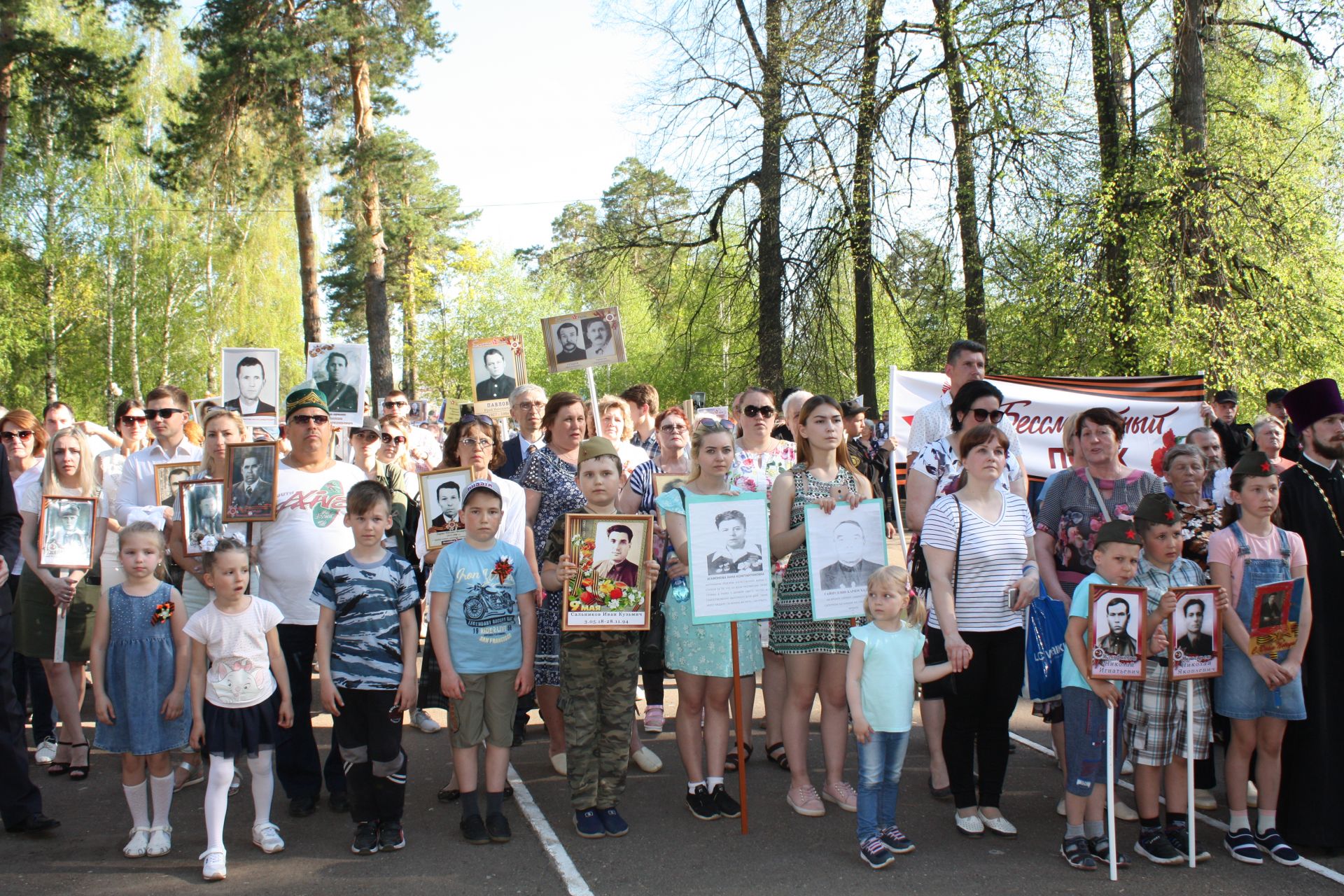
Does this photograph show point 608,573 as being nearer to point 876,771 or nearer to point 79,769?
point 876,771

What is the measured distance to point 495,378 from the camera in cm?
1147

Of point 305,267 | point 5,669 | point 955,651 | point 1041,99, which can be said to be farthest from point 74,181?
point 955,651

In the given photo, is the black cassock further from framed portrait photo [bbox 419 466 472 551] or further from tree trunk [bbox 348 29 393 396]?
tree trunk [bbox 348 29 393 396]

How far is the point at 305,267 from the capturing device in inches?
843

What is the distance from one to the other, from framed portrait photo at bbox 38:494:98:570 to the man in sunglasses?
183 mm

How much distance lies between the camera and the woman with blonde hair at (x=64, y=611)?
5938 mm

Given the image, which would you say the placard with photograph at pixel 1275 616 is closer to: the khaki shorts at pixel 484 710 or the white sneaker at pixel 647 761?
the white sneaker at pixel 647 761

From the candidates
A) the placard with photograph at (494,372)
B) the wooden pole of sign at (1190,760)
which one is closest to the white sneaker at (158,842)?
the wooden pole of sign at (1190,760)

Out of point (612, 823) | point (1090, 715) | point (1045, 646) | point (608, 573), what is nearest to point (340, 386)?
point (608, 573)

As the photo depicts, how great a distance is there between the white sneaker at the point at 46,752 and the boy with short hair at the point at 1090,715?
18.2ft

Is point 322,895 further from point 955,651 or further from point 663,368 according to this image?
point 663,368

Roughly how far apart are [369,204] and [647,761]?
16.2 meters

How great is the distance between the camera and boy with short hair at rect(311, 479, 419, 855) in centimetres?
472

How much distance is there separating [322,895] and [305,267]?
19.0 metres
